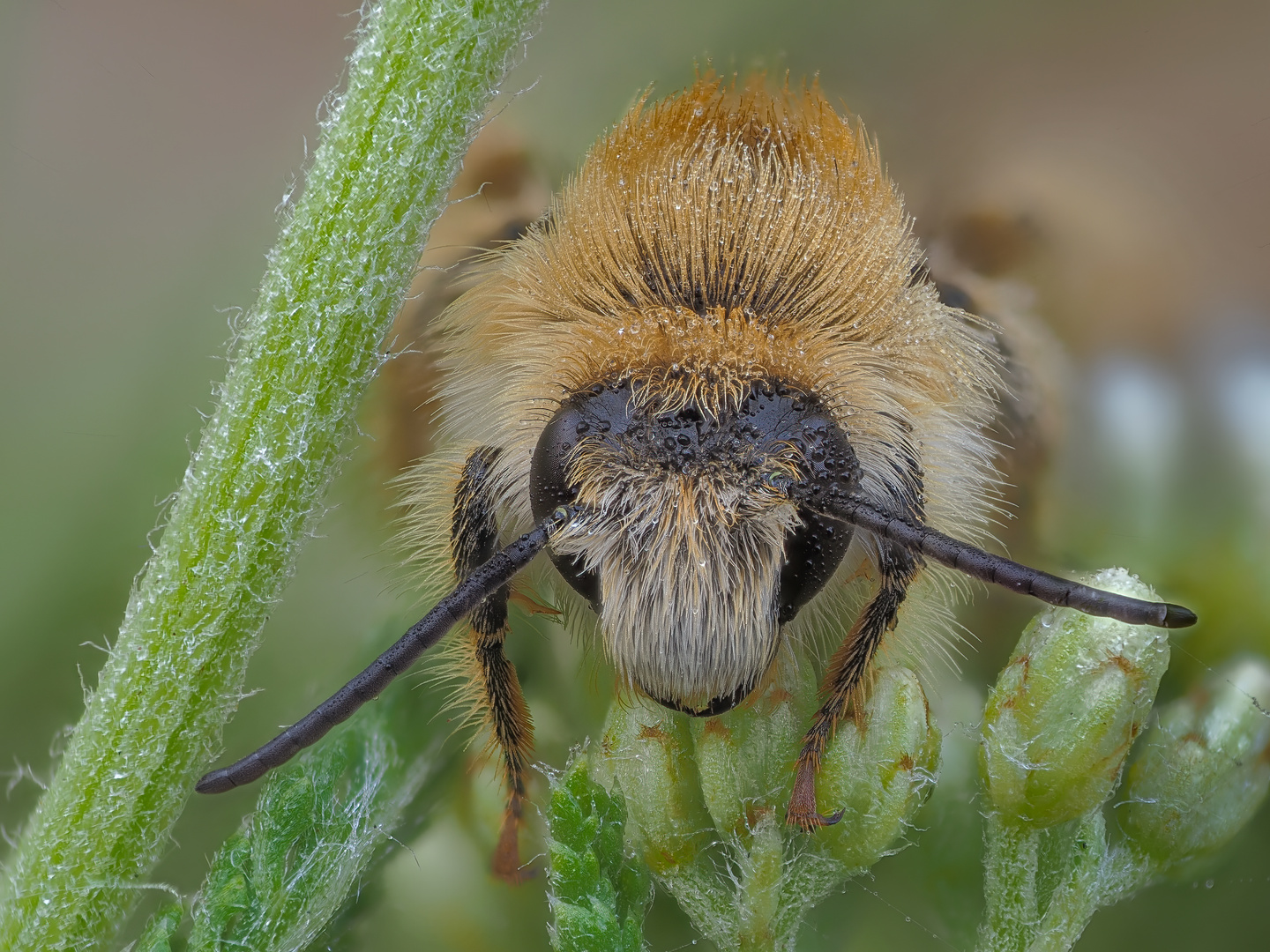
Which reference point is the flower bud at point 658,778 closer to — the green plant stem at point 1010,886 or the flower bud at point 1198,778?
the green plant stem at point 1010,886

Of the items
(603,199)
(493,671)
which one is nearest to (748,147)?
(603,199)

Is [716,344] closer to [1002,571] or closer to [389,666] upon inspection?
[1002,571]

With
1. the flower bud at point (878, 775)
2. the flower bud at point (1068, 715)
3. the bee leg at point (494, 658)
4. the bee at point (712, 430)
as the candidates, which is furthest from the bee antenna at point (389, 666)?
the flower bud at point (1068, 715)

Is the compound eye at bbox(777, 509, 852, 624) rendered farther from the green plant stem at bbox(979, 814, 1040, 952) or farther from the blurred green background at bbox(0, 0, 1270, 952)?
the blurred green background at bbox(0, 0, 1270, 952)

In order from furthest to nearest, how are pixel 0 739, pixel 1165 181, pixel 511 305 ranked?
pixel 1165 181
pixel 0 739
pixel 511 305

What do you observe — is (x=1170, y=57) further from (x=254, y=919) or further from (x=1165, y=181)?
(x=254, y=919)

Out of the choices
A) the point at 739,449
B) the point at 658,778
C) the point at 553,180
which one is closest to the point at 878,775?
the point at 658,778

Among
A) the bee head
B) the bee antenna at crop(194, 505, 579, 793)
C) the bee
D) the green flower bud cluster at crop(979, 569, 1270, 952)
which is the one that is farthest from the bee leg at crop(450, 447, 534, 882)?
the green flower bud cluster at crop(979, 569, 1270, 952)
